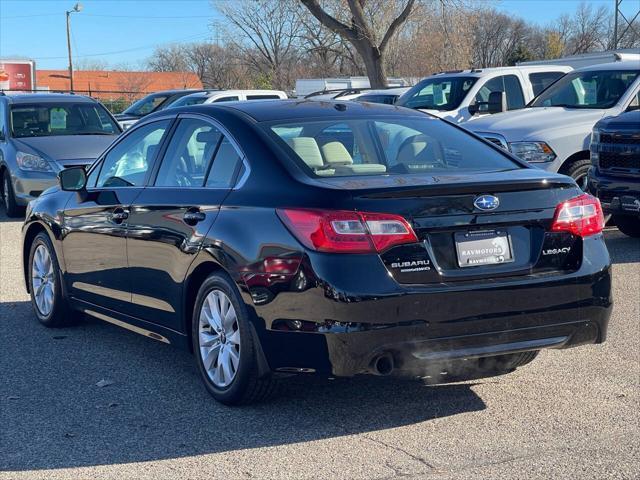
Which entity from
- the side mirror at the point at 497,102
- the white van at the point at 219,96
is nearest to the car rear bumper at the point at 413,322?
the side mirror at the point at 497,102

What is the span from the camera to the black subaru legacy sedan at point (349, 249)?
476 centimetres

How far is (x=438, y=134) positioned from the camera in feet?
19.7

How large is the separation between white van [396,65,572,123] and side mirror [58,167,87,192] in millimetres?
9034

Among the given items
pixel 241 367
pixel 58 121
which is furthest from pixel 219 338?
pixel 58 121

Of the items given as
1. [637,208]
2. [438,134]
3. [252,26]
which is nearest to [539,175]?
[438,134]

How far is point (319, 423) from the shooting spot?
517cm

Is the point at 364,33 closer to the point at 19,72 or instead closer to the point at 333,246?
the point at 19,72

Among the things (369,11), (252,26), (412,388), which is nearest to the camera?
(412,388)

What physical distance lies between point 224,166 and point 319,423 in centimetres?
155

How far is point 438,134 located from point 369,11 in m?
34.8

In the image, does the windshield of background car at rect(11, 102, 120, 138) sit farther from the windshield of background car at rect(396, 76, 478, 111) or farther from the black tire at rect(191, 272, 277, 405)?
the black tire at rect(191, 272, 277, 405)

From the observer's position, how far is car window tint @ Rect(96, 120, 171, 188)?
21.1 feet

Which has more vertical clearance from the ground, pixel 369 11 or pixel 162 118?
pixel 369 11

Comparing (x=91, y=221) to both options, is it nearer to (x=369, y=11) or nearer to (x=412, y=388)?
(x=412, y=388)
